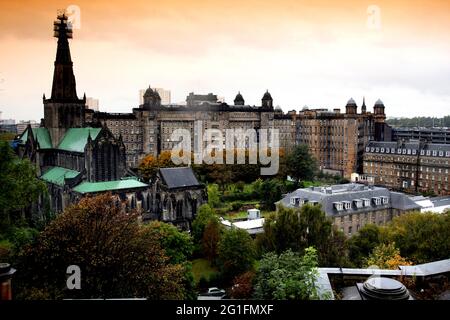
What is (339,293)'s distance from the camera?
7.53 m

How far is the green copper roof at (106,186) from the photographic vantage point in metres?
23.2

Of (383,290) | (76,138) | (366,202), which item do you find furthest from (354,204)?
(383,290)

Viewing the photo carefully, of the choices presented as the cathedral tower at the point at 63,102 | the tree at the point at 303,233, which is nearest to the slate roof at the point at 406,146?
the tree at the point at 303,233

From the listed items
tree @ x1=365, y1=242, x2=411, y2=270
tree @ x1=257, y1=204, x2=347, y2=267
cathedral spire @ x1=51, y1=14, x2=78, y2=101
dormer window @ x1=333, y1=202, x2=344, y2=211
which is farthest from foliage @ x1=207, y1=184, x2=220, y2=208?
tree @ x1=365, y1=242, x2=411, y2=270

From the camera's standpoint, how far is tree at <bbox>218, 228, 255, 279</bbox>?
56.6 feet

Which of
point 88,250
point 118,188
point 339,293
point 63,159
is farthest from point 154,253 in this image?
point 63,159

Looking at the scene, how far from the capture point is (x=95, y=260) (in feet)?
32.4

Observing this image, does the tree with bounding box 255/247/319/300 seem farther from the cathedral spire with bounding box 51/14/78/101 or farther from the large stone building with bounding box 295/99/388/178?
the large stone building with bounding box 295/99/388/178

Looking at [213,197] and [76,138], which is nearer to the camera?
[76,138]

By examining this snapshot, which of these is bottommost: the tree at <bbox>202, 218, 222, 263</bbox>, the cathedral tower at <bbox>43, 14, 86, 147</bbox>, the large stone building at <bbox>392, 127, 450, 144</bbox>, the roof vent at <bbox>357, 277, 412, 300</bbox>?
the tree at <bbox>202, 218, 222, 263</bbox>

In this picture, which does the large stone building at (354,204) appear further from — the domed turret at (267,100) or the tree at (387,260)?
the domed turret at (267,100)

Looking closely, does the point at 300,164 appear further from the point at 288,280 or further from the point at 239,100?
the point at 288,280

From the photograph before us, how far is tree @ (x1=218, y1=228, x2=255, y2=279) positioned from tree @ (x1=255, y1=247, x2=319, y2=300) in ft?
26.2

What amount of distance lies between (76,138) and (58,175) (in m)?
2.41
